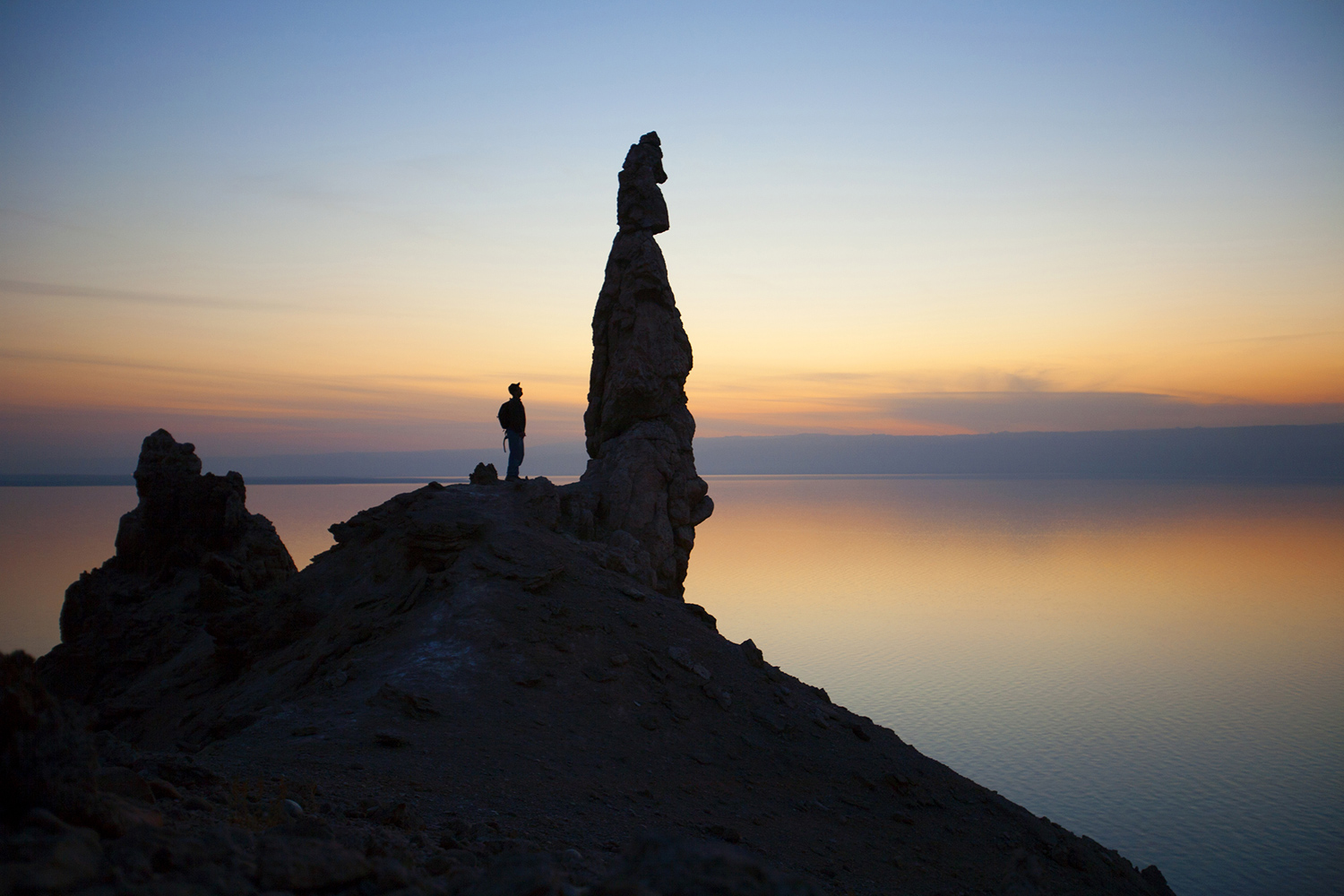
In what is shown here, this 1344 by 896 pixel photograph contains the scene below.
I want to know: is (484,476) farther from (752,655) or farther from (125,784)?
(125,784)

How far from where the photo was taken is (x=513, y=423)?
20422mm

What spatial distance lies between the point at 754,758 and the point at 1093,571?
194 ft

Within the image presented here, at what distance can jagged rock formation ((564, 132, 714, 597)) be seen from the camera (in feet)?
72.5

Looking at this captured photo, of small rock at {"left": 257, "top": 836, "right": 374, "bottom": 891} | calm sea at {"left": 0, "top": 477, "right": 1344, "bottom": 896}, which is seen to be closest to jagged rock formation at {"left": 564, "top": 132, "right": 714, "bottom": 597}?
calm sea at {"left": 0, "top": 477, "right": 1344, "bottom": 896}

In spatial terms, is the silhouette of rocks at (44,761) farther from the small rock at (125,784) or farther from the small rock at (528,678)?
the small rock at (528,678)

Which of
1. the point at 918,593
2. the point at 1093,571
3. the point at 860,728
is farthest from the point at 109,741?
the point at 1093,571

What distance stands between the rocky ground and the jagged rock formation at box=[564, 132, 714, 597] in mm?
3831

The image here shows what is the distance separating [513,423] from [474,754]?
35.6 feet

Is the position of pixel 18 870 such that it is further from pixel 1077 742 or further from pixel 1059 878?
pixel 1077 742

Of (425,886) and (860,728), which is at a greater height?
(425,886)

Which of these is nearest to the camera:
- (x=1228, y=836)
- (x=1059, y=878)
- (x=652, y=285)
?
(x=1059, y=878)

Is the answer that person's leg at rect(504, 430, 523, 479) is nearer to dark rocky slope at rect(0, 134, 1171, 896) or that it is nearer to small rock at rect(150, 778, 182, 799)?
dark rocky slope at rect(0, 134, 1171, 896)

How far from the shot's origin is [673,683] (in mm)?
14078

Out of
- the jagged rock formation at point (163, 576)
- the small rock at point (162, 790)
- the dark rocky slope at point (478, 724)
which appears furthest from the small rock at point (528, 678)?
the jagged rock formation at point (163, 576)
